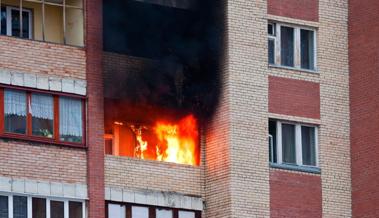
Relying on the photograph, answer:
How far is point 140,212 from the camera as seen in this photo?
157 feet

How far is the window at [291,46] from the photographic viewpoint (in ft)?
165

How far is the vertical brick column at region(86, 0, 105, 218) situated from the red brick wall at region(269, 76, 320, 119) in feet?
16.7

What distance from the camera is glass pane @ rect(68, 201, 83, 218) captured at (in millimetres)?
46312

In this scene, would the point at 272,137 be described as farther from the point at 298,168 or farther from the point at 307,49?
the point at 307,49

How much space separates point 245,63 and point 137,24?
317cm

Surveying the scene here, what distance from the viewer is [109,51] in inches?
1905

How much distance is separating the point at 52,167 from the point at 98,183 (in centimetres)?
141

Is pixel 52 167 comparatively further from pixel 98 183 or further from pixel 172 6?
pixel 172 6

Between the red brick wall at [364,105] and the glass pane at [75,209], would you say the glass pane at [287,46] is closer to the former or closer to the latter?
the red brick wall at [364,105]

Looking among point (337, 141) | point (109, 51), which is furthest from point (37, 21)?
point (337, 141)

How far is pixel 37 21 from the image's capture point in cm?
4775

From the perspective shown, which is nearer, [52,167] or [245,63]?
[52,167]

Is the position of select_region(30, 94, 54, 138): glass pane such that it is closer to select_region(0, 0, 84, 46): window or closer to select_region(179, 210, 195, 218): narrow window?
select_region(0, 0, 84, 46): window

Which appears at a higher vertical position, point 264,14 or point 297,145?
point 264,14
